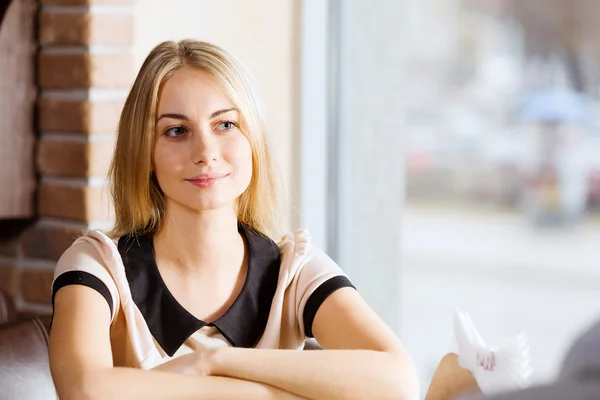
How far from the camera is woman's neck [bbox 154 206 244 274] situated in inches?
58.6

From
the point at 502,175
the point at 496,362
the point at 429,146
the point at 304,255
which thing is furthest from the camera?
the point at 502,175

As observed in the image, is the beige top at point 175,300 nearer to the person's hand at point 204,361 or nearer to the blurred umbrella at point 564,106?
the person's hand at point 204,361

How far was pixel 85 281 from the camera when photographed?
4.68ft

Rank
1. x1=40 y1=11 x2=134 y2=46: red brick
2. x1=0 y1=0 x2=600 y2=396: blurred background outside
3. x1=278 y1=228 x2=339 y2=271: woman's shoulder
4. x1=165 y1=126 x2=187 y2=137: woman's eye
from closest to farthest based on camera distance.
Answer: x1=165 y1=126 x2=187 y2=137: woman's eye
x1=278 y1=228 x2=339 y2=271: woman's shoulder
x1=40 y1=11 x2=134 y2=46: red brick
x1=0 y1=0 x2=600 y2=396: blurred background outside

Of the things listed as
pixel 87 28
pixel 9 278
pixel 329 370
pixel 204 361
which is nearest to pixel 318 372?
pixel 329 370

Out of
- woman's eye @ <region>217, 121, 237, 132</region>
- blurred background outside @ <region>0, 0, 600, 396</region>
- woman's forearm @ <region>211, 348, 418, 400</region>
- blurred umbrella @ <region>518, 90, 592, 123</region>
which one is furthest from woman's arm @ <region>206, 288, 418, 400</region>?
blurred umbrella @ <region>518, 90, 592, 123</region>

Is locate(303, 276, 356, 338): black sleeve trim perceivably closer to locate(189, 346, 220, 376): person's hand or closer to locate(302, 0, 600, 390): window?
locate(189, 346, 220, 376): person's hand

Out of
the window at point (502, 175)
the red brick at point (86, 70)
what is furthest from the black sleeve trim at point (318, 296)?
the window at point (502, 175)

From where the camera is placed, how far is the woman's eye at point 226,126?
148 centimetres

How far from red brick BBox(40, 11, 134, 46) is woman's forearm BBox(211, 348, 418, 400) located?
3.01ft

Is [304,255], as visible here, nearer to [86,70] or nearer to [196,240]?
[196,240]

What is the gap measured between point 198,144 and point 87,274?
0.26 m

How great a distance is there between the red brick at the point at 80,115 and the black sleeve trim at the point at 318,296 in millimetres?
727

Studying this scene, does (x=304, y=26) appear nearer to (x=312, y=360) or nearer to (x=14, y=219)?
(x=14, y=219)
